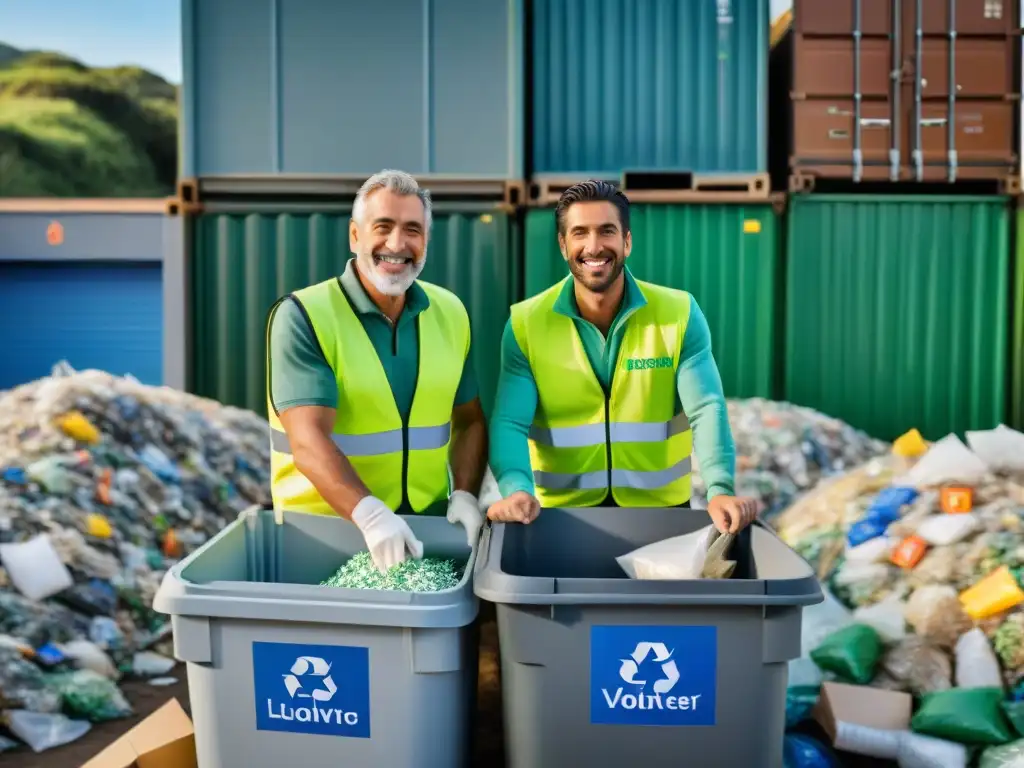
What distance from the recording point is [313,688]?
1.65 m

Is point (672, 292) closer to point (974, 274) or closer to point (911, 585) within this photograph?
point (911, 585)

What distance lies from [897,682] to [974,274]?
367 centimetres

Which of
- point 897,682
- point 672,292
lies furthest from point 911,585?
point 672,292

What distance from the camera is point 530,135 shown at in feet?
19.3

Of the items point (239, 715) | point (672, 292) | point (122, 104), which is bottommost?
point (239, 715)

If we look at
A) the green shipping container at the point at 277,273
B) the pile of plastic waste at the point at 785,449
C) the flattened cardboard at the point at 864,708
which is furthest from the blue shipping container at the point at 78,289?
the flattened cardboard at the point at 864,708

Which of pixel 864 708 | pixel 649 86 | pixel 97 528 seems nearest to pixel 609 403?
pixel 864 708

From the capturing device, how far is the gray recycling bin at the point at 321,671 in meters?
1.61

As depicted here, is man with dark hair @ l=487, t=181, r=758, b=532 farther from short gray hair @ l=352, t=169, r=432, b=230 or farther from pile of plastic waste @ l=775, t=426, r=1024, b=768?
pile of plastic waste @ l=775, t=426, r=1024, b=768

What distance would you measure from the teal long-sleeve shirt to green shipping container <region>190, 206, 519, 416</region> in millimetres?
3307

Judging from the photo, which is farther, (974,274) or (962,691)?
(974,274)

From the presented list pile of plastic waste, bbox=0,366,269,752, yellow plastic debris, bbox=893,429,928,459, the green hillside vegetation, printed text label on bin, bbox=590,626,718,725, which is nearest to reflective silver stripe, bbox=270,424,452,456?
printed text label on bin, bbox=590,626,718,725

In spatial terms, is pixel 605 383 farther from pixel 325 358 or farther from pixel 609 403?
pixel 325 358

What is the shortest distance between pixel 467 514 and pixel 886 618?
189 cm
